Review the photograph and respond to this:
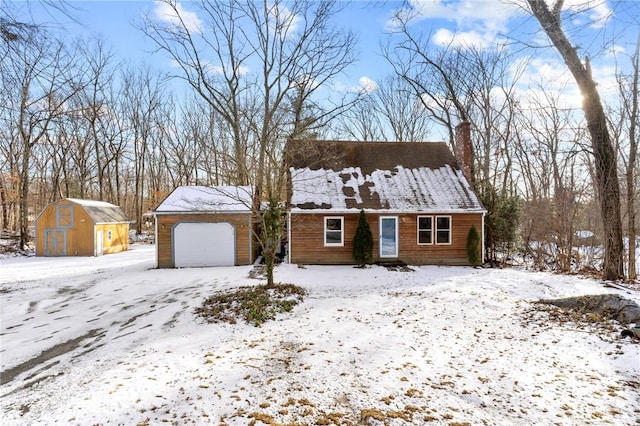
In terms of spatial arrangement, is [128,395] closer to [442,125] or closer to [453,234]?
[453,234]

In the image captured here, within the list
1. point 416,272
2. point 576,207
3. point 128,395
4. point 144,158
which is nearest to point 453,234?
point 416,272

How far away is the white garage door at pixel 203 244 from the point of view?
1405 centimetres

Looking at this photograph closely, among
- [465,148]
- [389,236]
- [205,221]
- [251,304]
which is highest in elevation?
[465,148]

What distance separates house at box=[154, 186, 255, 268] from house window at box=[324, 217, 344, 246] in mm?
3467

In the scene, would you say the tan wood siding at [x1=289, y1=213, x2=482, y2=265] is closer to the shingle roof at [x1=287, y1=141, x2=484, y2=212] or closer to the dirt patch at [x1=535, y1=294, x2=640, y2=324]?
the shingle roof at [x1=287, y1=141, x2=484, y2=212]

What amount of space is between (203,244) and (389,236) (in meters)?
8.30

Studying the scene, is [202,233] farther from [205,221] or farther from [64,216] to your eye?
[64,216]

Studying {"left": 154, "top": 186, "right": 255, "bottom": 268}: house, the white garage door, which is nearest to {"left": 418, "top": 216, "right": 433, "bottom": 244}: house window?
{"left": 154, "top": 186, "right": 255, "bottom": 268}: house

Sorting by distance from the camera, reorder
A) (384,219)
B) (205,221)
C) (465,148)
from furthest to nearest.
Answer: (465,148)
(205,221)
(384,219)

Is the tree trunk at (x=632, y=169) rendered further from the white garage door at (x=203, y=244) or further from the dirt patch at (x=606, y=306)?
the white garage door at (x=203, y=244)

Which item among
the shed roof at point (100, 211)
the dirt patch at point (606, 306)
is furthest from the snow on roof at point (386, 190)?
the shed roof at point (100, 211)

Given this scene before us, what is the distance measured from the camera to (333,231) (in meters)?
13.5

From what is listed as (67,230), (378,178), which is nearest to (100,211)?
(67,230)

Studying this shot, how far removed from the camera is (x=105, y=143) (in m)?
28.7
